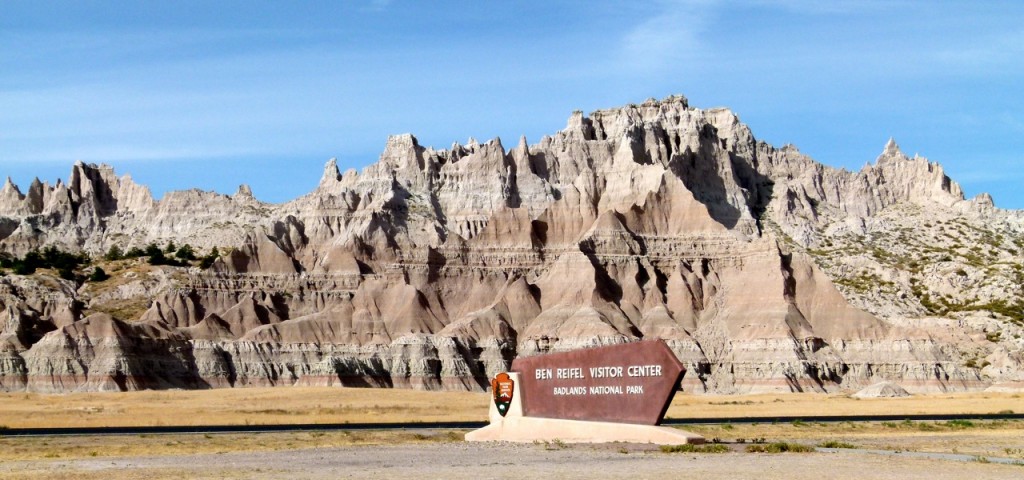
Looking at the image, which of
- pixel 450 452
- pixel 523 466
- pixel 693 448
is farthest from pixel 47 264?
pixel 523 466

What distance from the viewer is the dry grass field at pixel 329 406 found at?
3767 inches

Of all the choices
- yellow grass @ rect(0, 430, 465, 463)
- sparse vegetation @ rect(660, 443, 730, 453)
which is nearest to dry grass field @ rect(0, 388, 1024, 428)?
yellow grass @ rect(0, 430, 465, 463)

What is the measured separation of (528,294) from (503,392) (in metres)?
106

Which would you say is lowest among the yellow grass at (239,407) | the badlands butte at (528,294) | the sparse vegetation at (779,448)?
the sparse vegetation at (779,448)

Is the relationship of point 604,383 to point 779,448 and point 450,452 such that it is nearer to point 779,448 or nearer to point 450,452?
point 450,452

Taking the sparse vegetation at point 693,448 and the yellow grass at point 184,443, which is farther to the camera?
the yellow grass at point 184,443

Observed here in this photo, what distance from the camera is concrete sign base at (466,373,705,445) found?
51.8m

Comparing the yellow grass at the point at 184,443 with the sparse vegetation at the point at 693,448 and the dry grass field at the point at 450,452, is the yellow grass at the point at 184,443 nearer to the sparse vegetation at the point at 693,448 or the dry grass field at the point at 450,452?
the dry grass field at the point at 450,452

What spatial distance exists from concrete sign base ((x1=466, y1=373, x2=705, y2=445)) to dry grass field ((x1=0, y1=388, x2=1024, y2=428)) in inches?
1313

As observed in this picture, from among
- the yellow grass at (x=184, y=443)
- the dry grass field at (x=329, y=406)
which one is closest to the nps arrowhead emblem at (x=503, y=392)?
the yellow grass at (x=184, y=443)

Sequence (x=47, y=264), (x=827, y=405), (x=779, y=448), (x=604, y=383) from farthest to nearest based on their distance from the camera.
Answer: (x=47, y=264), (x=827, y=405), (x=604, y=383), (x=779, y=448)

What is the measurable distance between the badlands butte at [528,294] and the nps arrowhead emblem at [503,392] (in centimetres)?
8242

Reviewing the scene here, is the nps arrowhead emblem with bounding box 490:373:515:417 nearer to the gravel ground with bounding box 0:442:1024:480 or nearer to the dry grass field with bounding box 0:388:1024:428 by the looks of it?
the gravel ground with bounding box 0:442:1024:480

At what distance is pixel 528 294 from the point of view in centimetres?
16538
